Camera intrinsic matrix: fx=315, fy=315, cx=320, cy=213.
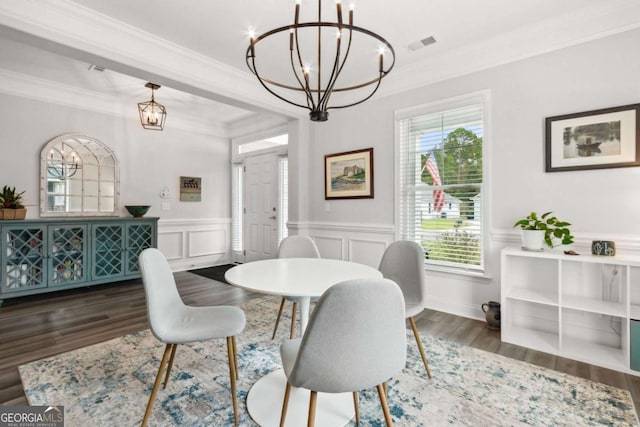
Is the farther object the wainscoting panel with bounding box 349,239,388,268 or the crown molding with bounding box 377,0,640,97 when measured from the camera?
the wainscoting panel with bounding box 349,239,388,268

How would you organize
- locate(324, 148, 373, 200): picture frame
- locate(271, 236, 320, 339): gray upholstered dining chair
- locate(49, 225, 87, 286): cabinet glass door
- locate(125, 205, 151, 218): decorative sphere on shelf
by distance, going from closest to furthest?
locate(271, 236, 320, 339): gray upholstered dining chair
locate(49, 225, 87, 286): cabinet glass door
locate(324, 148, 373, 200): picture frame
locate(125, 205, 151, 218): decorative sphere on shelf

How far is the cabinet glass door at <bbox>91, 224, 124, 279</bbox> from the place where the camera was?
409 centimetres

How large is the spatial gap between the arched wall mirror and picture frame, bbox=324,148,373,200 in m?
3.16

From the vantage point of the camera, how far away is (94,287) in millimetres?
4289

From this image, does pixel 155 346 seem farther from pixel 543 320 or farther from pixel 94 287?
pixel 543 320

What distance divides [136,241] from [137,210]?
0.46 metres

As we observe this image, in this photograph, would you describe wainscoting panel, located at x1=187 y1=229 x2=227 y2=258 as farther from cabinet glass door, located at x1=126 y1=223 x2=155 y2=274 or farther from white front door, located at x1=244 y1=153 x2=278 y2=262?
cabinet glass door, located at x1=126 y1=223 x2=155 y2=274

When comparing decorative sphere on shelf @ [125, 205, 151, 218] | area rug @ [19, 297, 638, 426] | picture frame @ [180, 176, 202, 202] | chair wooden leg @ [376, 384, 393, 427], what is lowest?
area rug @ [19, 297, 638, 426]

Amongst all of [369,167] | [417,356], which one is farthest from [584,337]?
[369,167]

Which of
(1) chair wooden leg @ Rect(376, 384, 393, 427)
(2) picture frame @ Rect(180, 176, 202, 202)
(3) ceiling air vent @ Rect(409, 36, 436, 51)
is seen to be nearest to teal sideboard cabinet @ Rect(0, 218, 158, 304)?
(2) picture frame @ Rect(180, 176, 202, 202)

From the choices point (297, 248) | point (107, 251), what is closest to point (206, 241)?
point (107, 251)

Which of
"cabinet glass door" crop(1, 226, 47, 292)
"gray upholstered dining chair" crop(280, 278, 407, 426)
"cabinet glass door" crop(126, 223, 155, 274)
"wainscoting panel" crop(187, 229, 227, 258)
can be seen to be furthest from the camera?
"wainscoting panel" crop(187, 229, 227, 258)

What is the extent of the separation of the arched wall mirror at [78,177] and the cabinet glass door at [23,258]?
1.81 ft

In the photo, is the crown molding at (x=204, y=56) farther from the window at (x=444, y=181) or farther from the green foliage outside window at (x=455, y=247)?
the green foliage outside window at (x=455, y=247)
